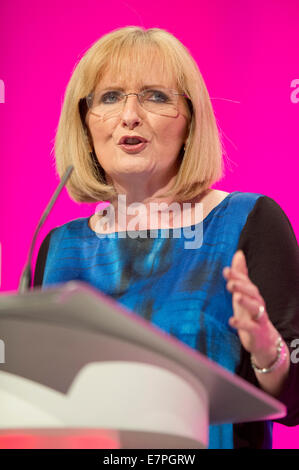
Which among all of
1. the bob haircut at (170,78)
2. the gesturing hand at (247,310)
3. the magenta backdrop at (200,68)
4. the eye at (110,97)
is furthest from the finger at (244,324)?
the magenta backdrop at (200,68)

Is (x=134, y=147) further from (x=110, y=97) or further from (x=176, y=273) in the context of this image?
(x=176, y=273)

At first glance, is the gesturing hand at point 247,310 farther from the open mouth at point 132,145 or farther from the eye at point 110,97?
the eye at point 110,97

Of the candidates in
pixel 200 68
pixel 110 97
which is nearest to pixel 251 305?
pixel 110 97

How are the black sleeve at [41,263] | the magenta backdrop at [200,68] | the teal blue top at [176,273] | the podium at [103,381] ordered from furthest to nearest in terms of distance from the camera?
the magenta backdrop at [200,68] < the black sleeve at [41,263] < the teal blue top at [176,273] < the podium at [103,381]

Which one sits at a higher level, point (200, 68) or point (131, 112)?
point (200, 68)

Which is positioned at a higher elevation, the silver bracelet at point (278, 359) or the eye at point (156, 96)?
the eye at point (156, 96)

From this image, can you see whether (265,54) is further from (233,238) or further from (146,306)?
(146,306)

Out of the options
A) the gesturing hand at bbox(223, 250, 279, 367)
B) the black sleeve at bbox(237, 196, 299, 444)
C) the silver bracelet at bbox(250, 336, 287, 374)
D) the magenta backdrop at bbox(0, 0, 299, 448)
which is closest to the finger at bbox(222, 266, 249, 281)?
the gesturing hand at bbox(223, 250, 279, 367)

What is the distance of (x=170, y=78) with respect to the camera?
154cm

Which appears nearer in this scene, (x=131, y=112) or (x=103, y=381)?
(x=103, y=381)

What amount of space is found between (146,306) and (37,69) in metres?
1.12

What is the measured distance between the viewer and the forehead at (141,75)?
152 centimetres

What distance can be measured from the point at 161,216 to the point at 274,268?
0.31 m
